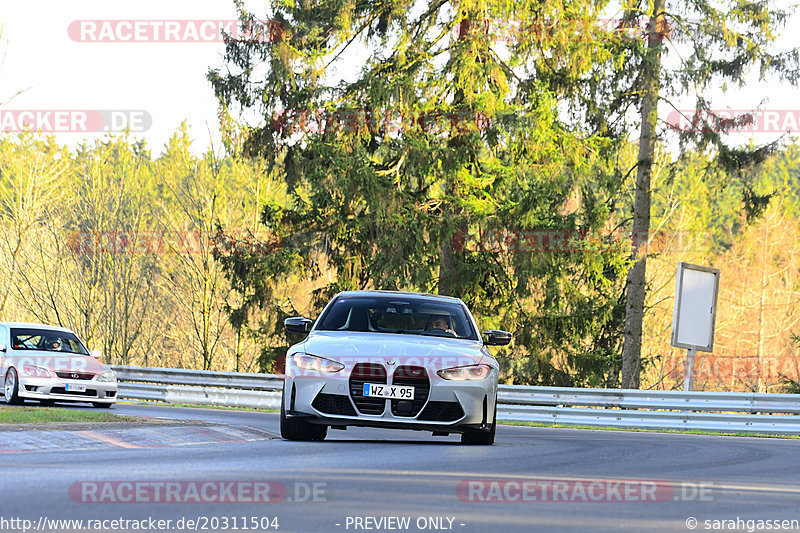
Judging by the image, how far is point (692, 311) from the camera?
79.6ft

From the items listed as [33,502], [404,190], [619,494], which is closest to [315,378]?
[619,494]

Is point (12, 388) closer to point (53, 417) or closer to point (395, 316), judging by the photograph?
point (53, 417)

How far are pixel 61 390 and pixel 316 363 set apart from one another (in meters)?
10.3

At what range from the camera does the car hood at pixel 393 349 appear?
38.8ft

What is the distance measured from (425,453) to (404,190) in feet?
68.3

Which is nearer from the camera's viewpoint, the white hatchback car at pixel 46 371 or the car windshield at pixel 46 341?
the white hatchback car at pixel 46 371

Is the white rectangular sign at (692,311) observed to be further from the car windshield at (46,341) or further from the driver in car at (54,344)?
the driver in car at (54,344)

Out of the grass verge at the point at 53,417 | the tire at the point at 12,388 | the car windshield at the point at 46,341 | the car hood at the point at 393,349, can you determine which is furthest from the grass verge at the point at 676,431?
the car hood at the point at 393,349

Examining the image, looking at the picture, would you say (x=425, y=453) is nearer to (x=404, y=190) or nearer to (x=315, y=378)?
(x=315, y=378)

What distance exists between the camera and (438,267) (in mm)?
32875

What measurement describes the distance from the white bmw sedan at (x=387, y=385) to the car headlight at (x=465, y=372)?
1 cm

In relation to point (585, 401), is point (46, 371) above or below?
above

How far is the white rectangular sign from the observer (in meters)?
24.0

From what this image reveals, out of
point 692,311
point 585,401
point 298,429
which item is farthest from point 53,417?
point 692,311
